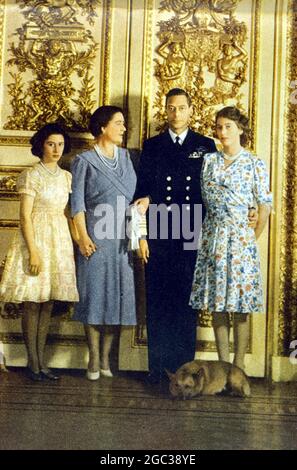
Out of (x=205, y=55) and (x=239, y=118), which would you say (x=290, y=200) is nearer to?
(x=239, y=118)

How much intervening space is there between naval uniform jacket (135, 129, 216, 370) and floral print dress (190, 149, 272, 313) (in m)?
0.07

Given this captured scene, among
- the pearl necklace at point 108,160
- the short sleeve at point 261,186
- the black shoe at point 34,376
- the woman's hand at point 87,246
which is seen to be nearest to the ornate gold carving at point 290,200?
the short sleeve at point 261,186

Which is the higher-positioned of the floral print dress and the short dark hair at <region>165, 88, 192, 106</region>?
the short dark hair at <region>165, 88, 192, 106</region>

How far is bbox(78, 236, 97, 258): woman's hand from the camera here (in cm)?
325

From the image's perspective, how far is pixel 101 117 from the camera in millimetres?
3312

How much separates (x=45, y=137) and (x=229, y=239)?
3.83 feet

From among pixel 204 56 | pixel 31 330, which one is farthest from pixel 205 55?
pixel 31 330

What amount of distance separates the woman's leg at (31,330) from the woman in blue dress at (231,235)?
0.87 m

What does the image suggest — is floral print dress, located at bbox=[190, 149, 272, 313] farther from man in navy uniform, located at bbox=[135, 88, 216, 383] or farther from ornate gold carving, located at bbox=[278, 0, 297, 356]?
ornate gold carving, located at bbox=[278, 0, 297, 356]

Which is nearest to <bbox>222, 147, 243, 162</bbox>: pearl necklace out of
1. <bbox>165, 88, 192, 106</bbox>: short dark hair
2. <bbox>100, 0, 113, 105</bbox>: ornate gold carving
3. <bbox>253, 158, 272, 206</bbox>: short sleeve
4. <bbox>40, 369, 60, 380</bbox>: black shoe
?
<bbox>253, 158, 272, 206</bbox>: short sleeve

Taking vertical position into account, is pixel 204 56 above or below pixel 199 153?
above

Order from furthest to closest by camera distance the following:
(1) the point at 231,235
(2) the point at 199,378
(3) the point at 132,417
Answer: (1) the point at 231,235 < (2) the point at 199,378 < (3) the point at 132,417
